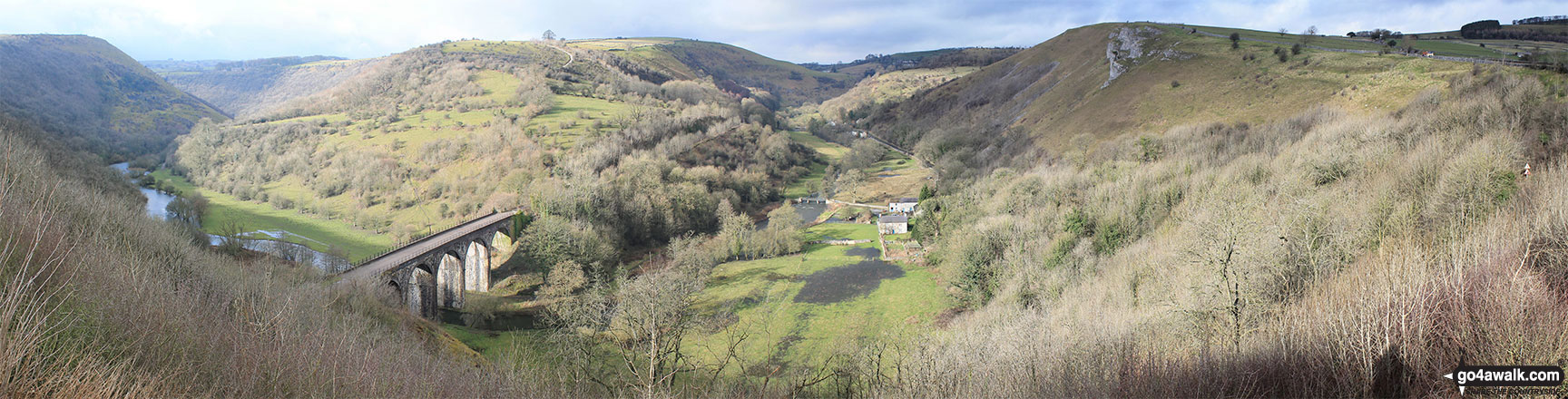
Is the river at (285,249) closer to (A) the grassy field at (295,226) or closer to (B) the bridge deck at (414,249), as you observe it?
(A) the grassy field at (295,226)


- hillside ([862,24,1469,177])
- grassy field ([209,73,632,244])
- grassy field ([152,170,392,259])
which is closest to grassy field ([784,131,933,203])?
hillside ([862,24,1469,177])

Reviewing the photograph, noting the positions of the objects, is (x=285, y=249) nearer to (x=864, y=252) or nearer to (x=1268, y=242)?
(x=864, y=252)

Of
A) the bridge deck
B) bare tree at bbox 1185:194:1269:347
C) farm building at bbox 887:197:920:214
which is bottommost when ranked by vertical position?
farm building at bbox 887:197:920:214

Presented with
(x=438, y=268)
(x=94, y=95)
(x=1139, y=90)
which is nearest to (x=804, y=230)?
(x=438, y=268)

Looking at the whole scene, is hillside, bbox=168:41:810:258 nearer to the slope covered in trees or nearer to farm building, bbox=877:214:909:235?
farm building, bbox=877:214:909:235

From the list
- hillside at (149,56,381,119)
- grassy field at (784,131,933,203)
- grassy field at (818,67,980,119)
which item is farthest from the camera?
grassy field at (818,67,980,119)

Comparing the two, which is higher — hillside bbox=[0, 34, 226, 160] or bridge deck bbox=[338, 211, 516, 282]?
hillside bbox=[0, 34, 226, 160]

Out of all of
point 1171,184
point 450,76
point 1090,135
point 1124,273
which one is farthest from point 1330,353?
point 450,76
